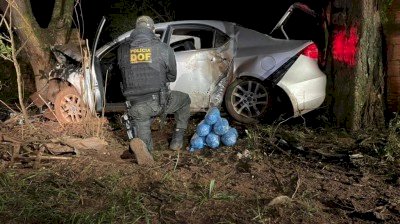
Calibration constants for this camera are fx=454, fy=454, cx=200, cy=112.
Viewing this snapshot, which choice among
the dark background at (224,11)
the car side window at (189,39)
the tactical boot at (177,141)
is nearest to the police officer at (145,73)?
the tactical boot at (177,141)

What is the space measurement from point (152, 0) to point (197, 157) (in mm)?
6096

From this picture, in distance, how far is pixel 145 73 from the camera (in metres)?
4.71

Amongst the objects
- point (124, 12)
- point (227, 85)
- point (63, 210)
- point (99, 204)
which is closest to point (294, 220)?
point (99, 204)

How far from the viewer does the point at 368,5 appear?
5203mm

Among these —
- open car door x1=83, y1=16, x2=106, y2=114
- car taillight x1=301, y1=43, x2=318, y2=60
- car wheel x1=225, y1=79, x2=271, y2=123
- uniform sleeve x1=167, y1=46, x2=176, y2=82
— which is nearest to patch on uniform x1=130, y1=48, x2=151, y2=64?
uniform sleeve x1=167, y1=46, x2=176, y2=82

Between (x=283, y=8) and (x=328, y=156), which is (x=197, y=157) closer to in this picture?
(x=328, y=156)

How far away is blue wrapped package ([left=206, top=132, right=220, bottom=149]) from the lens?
16.8 ft

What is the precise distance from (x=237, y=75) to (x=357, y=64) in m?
1.52

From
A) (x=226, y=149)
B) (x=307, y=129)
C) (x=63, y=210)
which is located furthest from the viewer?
(x=307, y=129)

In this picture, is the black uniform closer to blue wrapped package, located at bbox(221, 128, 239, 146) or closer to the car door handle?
blue wrapped package, located at bbox(221, 128, 239, 146)

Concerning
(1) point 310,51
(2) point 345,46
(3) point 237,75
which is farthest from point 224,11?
(2) point 345,46

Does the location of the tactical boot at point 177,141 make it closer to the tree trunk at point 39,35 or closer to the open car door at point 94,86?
the open car door at point 94,86

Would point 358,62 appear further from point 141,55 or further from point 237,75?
point 141,55

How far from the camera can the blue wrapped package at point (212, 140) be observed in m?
5.12
